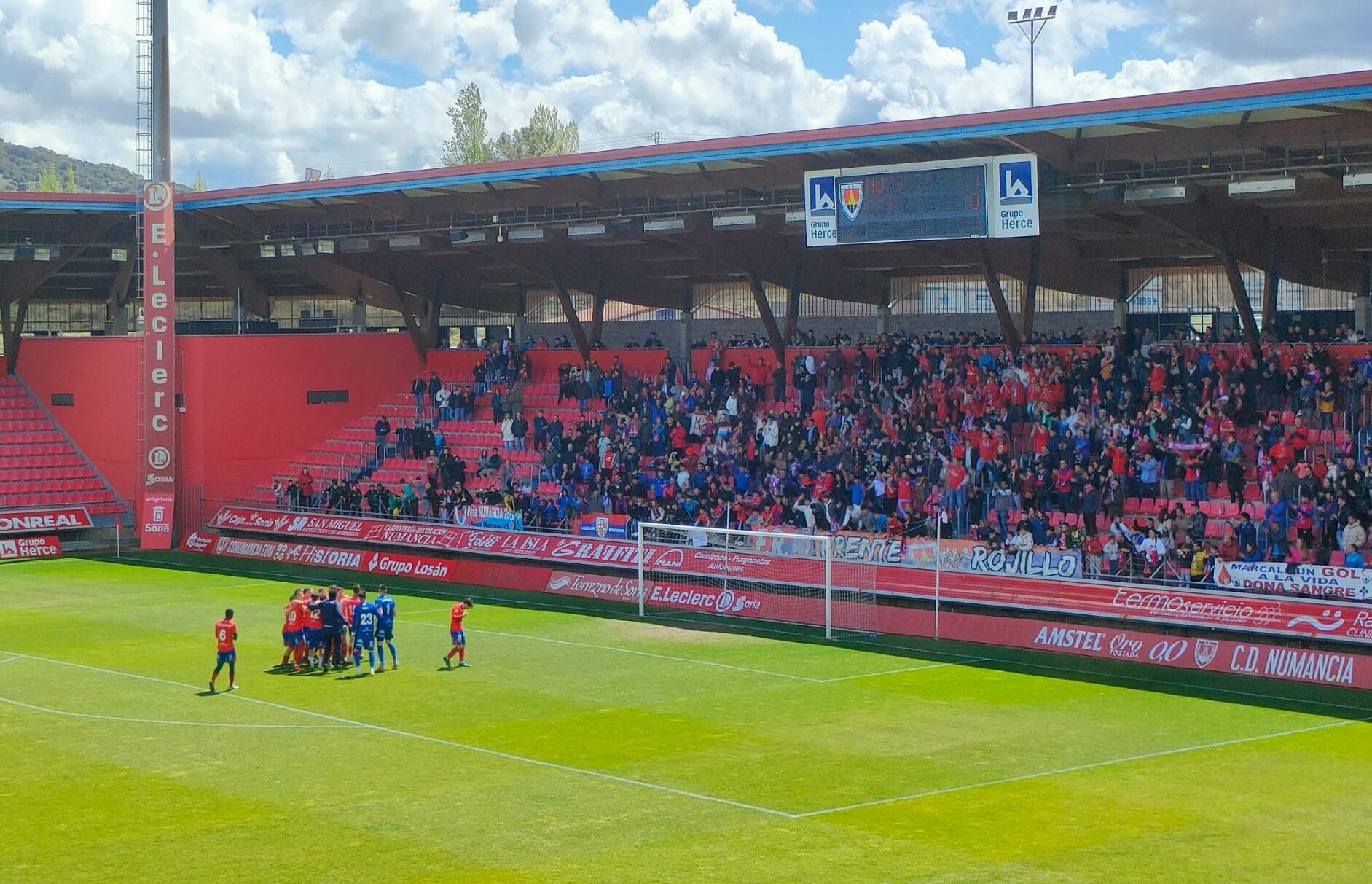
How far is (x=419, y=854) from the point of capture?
1437 centimetres

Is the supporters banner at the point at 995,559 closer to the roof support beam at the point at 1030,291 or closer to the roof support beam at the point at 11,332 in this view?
the roof support beam at the point at 1030,291

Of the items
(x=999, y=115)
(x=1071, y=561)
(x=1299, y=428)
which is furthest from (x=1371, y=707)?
(x=999, y=115)

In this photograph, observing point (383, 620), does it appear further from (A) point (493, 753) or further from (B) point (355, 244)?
(B) point (355, 244)

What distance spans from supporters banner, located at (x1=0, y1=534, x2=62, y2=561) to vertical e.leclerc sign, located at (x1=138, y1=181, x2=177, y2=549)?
234 centimetres

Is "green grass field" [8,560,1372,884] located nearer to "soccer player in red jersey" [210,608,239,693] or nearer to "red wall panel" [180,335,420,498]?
"soccer player in red jersey" [210,608,239,693]

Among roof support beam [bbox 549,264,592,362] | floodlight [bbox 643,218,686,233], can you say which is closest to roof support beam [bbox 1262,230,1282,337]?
floodlight [bbox 643,218,686,233]

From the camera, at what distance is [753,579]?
100 feet

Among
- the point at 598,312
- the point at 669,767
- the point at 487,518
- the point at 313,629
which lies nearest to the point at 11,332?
the point at 598,312

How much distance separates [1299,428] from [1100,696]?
9.77m

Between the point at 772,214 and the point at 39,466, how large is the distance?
76.3 ft

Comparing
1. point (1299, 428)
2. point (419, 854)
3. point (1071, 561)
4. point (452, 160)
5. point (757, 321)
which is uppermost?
point (452, 160)

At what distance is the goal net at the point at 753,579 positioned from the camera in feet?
95.1

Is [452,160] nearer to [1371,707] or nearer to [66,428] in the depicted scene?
[66,428]

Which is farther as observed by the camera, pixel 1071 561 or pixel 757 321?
pixel 757 321
